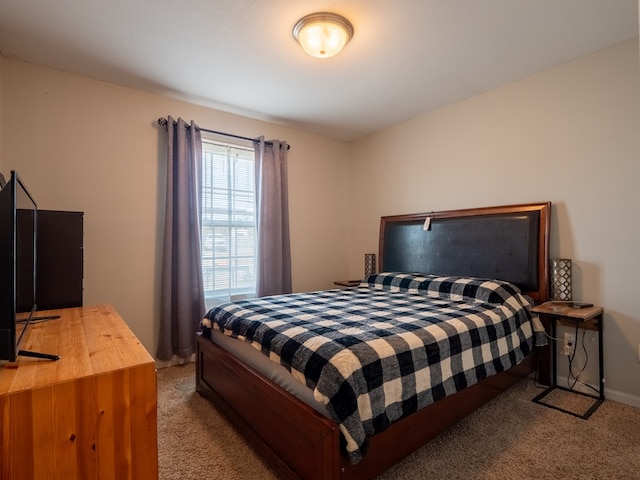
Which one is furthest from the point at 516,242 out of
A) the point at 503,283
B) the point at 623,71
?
the point at 623,71

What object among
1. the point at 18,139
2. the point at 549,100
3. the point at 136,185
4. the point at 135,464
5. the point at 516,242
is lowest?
the point at 135,464

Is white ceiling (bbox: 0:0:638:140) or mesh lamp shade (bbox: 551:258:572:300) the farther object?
mesh lamp shade (bbox: 551:258:572:300)

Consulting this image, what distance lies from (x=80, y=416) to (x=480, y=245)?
287 cm

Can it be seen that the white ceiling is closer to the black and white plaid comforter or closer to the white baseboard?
the black and white plaid comforter

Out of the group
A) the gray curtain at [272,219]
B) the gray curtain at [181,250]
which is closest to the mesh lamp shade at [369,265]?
the gray curtain at [272,219]

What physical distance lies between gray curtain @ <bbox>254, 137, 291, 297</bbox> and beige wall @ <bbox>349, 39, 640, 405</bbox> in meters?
1.67

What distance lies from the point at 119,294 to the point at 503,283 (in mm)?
3151

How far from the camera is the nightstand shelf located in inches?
81.1

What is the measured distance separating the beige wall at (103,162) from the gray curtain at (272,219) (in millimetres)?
493

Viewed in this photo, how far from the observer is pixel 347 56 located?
235 cm

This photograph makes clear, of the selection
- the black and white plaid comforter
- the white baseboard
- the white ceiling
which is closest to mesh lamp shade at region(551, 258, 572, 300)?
the black and white plaid comforter

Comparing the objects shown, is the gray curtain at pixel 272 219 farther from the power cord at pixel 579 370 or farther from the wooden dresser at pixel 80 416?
the power cord at pixel 579 370

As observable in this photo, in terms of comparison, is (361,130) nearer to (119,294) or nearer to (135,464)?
(119,294)

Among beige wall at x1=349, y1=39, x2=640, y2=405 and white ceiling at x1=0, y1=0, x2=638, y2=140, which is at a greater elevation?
white ceiling at x1=0, y1=0, x2=638, y2=140
